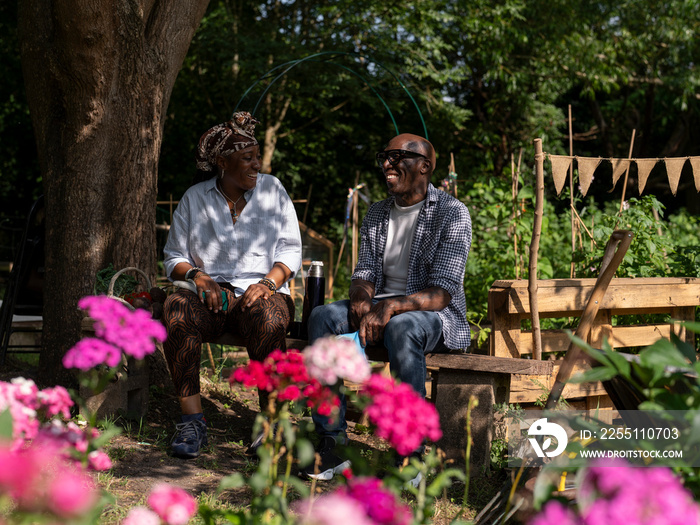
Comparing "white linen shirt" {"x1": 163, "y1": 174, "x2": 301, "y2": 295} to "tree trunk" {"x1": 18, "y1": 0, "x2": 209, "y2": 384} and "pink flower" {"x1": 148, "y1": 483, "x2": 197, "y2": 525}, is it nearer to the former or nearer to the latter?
"tree trunk" {"x1": 18, "y1": 0, "x2": 209, "y2": 384}

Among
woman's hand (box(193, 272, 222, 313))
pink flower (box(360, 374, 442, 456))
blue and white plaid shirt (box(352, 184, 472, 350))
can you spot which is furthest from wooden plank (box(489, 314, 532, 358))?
pink flower (box(360, 374, 442, 456))

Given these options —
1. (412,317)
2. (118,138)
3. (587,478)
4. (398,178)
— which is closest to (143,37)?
(118,138)

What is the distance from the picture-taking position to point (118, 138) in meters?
3.49

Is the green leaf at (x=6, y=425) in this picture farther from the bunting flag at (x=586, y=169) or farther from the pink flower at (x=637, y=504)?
the bunting flag at (x=586, y=169)

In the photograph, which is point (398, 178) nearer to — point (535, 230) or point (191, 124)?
point (535, 230)

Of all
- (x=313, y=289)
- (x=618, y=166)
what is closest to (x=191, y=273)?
(x=313, y=289)

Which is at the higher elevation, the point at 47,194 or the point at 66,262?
the point at 47,194

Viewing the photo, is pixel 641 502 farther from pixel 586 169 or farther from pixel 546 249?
pixel 546 249

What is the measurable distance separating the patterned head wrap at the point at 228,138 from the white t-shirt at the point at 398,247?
0.80m

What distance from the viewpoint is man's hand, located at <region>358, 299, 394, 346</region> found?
2727mm

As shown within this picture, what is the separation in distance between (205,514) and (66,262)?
2470mm

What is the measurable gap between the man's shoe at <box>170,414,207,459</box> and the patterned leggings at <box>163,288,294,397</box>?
12 cm

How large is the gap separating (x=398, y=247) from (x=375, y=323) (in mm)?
516

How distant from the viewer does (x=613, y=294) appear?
325 cm
